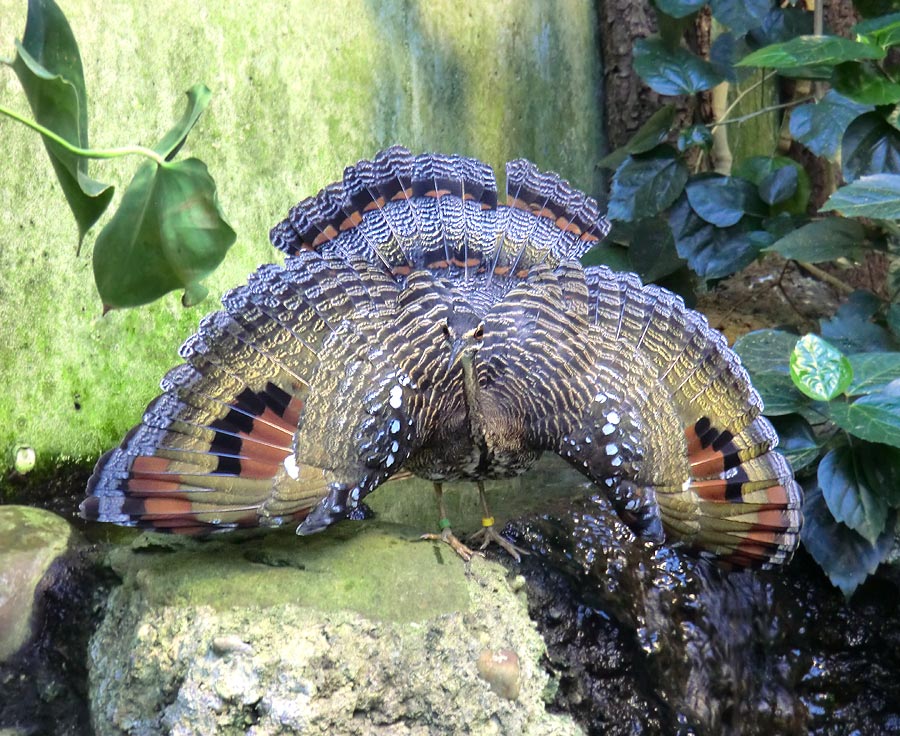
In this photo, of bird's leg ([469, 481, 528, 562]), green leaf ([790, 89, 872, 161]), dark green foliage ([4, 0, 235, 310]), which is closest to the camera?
dark green foliage ([4, 0, 235, 310])

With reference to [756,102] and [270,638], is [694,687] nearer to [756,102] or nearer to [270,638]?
[270,638]

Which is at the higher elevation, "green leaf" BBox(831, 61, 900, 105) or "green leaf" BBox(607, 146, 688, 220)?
"green leaf" BBox(831, 61, 900, 105)

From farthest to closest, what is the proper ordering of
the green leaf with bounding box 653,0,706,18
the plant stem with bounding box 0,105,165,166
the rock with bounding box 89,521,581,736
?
1. the green leaf with bounding box 653,0,706,18
2. the rock with bounding box 89,521,581,736
3. the plant stem with bounding box 0,105,165,166

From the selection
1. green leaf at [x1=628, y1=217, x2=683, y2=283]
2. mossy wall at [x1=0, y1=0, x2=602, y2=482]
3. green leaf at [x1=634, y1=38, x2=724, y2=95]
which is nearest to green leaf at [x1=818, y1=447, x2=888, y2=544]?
green leaf at [x1=628, y1=217, x2=683, y2=283]

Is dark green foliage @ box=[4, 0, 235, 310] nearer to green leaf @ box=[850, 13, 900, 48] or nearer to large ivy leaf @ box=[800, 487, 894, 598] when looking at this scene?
large ivy leaf @ box=[800, 487, 894, 598]

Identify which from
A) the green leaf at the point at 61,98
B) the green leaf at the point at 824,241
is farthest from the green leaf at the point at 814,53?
the green leaf at the point at 61,98

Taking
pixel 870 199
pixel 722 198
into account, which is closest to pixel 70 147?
pixel 870 199
